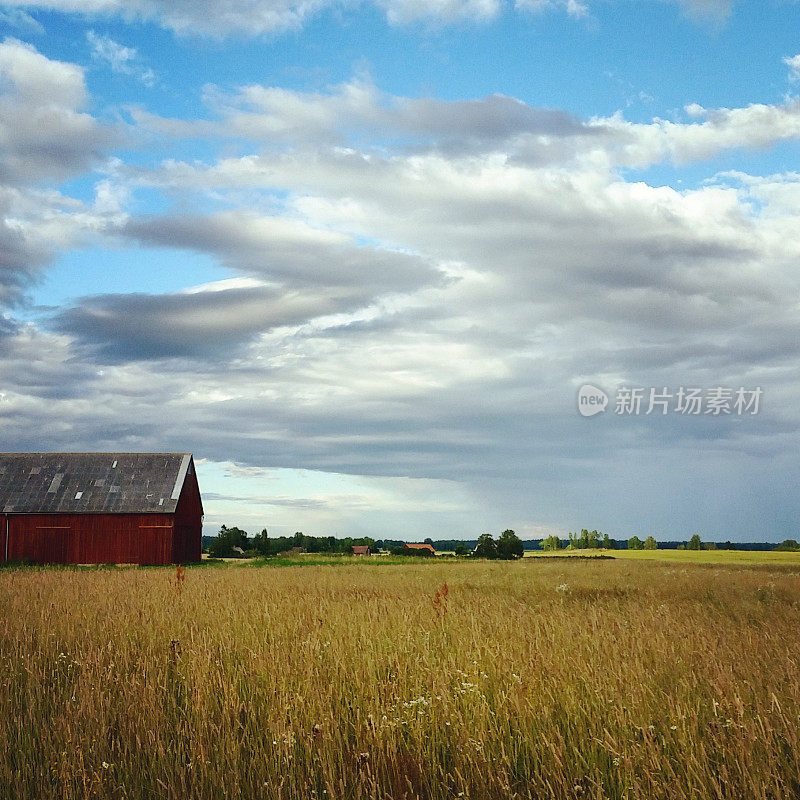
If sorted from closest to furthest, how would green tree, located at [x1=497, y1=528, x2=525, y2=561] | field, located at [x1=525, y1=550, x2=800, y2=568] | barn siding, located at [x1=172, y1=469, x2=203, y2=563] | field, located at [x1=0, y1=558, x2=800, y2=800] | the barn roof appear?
field, located at [x1=0, y1=558, x2=800, y2=800], the barn roof, barn siding, located at [x1=172, y1=469, x2=203, y2=563], field, located at [x1=525, y1=550, x2=800, y2=568], green tree, located at [x1=497, y1=528, x2=525, y2=561]

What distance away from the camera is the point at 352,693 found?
6309mm

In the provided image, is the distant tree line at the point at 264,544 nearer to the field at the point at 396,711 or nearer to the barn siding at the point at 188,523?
the barn siding at the point at 188,523

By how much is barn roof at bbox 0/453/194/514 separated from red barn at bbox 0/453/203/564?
0.06m

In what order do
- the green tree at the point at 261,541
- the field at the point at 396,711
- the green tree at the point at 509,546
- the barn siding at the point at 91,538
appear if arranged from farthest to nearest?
the green tree at the point at 261,541, the green tree at the point at 509,546, the barn siding at the point at 91,538, the field at the point at 396,711

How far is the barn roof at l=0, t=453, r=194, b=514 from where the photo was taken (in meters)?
44.8

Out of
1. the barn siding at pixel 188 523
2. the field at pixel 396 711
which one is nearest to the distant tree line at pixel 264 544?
the barn siding at pixel 188 523

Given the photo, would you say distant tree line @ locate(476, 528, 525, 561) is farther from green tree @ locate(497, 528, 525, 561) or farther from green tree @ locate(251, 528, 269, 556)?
green tree @ locate(251, 528, 269, 556)

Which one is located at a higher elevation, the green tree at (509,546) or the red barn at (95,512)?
the red barn at (95,512)

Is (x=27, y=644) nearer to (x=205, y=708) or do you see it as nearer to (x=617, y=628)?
(x=205, y=708)

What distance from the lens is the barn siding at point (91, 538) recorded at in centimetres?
4416

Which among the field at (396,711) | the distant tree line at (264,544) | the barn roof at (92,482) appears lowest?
the distant tree line at (264,544)

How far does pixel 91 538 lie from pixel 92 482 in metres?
3.72

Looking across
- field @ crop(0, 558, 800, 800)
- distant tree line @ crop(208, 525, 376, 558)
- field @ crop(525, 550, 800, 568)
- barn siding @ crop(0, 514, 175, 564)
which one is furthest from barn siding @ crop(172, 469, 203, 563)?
field @ crop(0, 558, 800, 800)

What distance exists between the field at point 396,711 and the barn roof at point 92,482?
121ft
